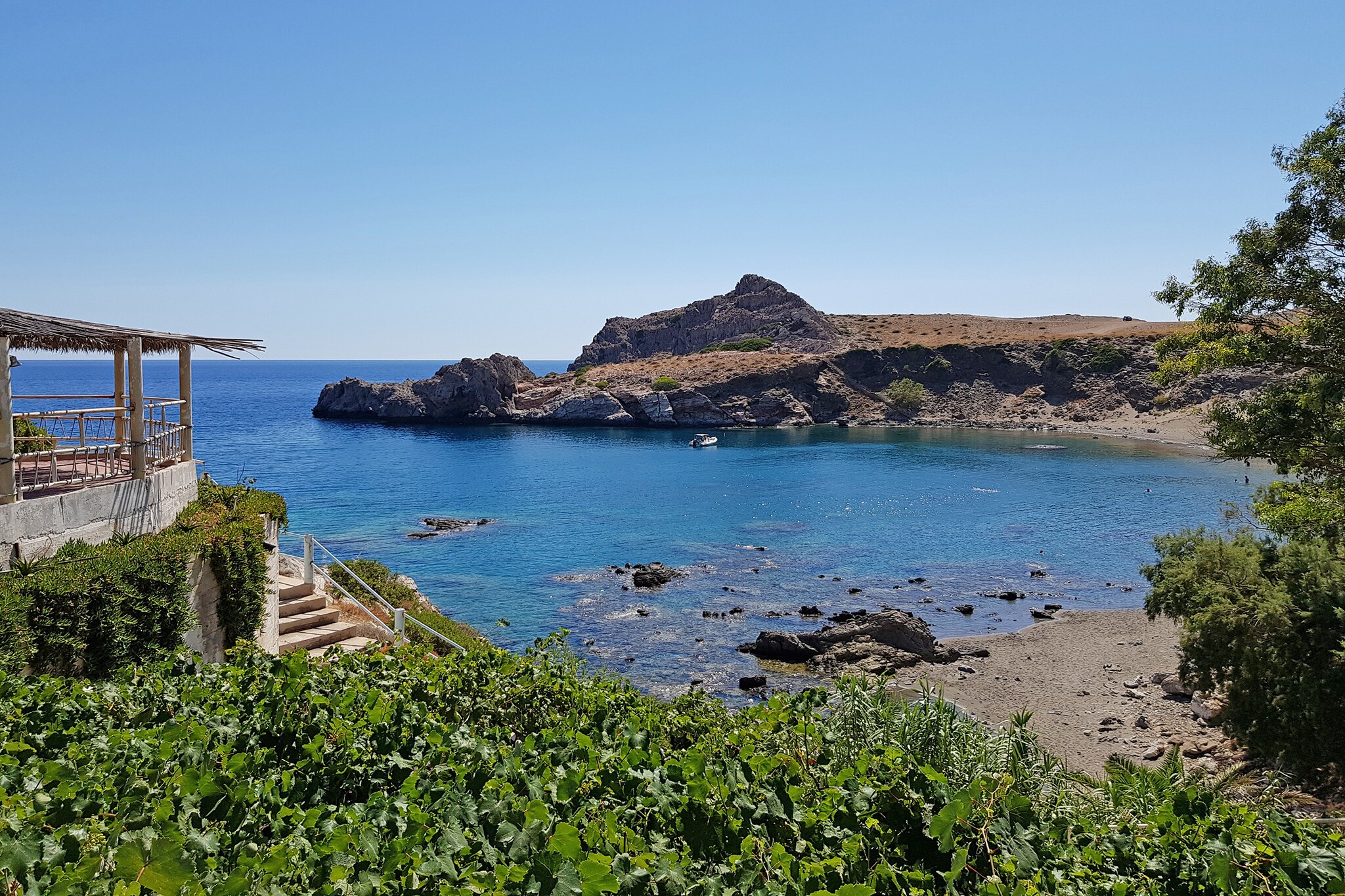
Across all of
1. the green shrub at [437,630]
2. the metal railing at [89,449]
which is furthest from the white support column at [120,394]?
the green shrub at [437,630]

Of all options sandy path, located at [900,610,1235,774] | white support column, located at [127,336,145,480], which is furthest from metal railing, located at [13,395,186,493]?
sandy path, located at [900,610,1235,774]

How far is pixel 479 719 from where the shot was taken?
6.51 meters

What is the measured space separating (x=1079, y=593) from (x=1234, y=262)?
72.8 feet

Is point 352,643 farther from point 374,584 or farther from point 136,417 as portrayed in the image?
point 374,584

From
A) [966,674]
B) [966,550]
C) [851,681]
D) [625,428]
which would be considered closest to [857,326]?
[625,428]

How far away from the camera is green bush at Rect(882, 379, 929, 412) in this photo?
112m

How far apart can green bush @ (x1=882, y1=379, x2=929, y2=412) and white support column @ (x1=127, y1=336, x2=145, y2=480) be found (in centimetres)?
10711

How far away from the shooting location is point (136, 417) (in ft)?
43.5

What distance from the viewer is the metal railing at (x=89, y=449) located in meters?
12.9

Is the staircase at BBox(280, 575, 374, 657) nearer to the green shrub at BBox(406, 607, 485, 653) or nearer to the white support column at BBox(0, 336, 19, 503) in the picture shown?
the green shrub at BBox(406, 607, 485, 653)

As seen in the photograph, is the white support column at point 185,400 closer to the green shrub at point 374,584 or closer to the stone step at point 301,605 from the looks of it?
the stone step at point 301,605

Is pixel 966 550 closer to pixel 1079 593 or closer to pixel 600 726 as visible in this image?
pixel 1079 593

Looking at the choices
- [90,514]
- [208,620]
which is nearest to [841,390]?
[208,620]

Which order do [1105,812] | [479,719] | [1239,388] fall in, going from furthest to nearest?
[1239,388] < [479,719] < [1105,812]
